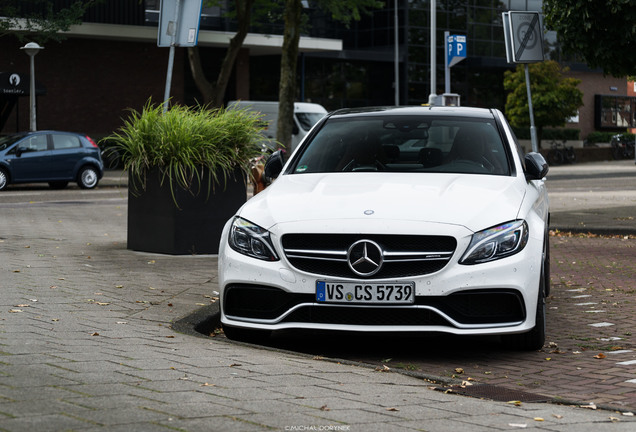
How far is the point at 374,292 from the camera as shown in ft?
21.1

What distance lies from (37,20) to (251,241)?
3238 cm

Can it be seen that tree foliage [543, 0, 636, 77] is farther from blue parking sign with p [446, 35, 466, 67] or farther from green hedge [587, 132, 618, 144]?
green hedge [587, 132, 618, 144]

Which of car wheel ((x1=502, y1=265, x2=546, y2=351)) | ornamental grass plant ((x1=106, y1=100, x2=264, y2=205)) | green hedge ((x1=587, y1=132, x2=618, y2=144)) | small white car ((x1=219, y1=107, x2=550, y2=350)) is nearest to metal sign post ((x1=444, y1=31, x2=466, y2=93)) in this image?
ornamental grass plant ((x1=106, y1=100, x2=264, y2=205))

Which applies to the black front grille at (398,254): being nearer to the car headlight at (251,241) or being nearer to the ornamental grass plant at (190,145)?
the car headlight at (251,241)

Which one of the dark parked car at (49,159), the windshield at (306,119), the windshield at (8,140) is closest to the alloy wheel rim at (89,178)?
the dark parked car at (49,159)

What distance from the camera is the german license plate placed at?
6426 millimetres

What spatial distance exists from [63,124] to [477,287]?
38.1 meters

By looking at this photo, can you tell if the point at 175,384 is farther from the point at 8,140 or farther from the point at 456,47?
the point at 456,47

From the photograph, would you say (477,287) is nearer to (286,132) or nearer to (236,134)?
(236,134)

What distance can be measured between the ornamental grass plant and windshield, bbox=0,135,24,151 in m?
16.9

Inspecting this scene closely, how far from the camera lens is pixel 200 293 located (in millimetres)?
8930

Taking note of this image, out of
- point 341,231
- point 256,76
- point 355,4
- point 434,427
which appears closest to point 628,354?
point 341,231

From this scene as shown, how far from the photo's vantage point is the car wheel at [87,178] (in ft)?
95.3

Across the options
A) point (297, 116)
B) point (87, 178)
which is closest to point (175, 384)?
point (87, 178)
